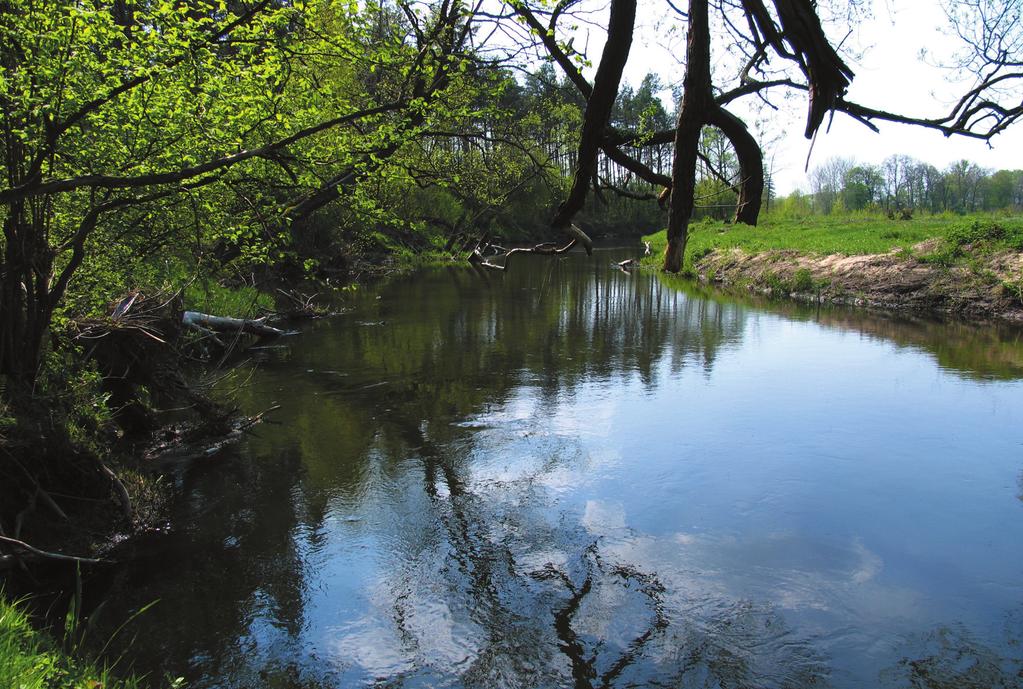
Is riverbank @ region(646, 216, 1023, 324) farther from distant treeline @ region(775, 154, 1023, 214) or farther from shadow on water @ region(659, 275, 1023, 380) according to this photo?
distant treeline @ region(775, 154, 1023, 214)

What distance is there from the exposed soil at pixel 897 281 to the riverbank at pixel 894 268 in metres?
0.03

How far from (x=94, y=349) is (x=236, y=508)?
2704mm

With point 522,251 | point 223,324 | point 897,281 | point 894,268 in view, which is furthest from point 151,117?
point 894,268

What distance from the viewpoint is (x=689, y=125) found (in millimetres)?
3812

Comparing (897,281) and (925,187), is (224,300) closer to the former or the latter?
(897,281)

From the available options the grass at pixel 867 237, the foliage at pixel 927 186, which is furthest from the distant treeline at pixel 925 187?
the grass at pixel 867 237

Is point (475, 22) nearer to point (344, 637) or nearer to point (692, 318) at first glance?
point (344, 637)

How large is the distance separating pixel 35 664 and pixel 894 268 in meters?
24.9

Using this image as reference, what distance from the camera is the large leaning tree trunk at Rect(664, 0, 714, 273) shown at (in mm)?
3672

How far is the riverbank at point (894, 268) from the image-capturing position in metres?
20.3

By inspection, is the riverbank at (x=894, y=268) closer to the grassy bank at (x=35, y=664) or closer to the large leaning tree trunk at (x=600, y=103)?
the large leaning tree trunk at (x=600, y=103)

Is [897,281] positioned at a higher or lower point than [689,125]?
lower

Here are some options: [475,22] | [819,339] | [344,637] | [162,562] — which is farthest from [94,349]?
[819,339]

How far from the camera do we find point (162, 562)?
7.29 m
